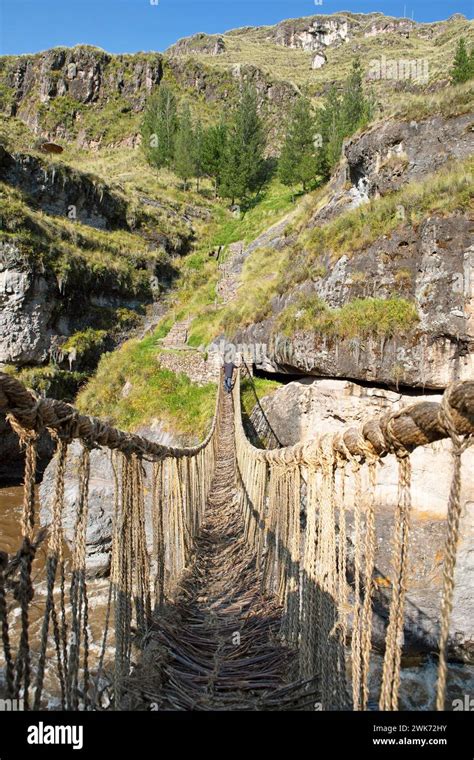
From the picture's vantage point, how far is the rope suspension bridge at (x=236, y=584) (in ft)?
3.51

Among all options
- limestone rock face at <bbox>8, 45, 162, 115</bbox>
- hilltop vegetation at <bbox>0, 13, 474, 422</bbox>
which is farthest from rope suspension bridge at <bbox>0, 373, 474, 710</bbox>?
limestone rock face at <bbox>8, 45, 162, 115</bbox>

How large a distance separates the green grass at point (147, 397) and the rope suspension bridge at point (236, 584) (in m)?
6.19

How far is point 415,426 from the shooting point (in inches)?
41.0

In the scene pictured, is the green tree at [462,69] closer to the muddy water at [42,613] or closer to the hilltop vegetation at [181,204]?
the hilltop vegetation at [181,204]

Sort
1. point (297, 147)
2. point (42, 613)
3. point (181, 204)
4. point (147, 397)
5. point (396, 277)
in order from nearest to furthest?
point (42, 613) < point (396, 277) < point (147, 397) < point (297, 147) < point (181, 204)

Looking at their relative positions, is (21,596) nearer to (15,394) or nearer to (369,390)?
(15,394)

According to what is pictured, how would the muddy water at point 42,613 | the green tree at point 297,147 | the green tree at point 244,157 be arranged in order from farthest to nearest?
the green tree at point 244,157 → the green tree at point 297,147 → the muddy water at point 42,613

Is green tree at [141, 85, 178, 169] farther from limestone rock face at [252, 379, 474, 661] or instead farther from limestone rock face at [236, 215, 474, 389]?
limestone rock face at [252, 379, 474, 661]

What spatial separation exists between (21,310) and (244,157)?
2275 centimetres

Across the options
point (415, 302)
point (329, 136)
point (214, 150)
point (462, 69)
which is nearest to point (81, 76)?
point (214, 150)

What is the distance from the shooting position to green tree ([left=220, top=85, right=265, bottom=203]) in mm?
29922

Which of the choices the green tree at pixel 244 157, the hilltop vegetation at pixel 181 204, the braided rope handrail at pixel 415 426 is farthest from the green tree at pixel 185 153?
the braided rope handrail at pixel 415 426

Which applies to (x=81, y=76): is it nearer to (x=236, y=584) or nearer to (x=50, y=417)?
(x=236, y=584)

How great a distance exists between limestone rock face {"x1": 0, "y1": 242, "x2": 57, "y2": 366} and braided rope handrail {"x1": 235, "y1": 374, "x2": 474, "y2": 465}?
13.7 meters
